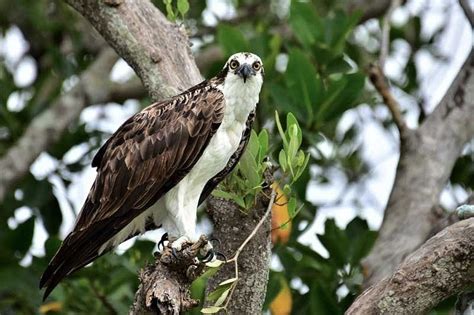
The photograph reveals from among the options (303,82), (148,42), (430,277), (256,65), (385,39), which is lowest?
(385,39)

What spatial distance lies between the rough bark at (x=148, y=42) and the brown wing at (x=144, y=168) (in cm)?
15

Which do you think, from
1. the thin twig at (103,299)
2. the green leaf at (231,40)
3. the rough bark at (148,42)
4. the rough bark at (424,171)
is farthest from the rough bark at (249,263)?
the green leaf at (231,40)

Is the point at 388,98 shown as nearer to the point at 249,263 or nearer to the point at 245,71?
the point at 245,71

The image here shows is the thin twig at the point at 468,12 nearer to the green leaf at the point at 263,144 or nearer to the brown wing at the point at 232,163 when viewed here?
the brown wing at the point at 232,163

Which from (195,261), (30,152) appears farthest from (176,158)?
(30,152)

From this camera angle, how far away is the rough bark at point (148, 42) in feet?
17.4

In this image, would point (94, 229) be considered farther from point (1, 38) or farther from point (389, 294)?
point (1, 38)

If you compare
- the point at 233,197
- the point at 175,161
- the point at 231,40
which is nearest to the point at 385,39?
the point at 231,40

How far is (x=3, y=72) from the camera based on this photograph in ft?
25.3

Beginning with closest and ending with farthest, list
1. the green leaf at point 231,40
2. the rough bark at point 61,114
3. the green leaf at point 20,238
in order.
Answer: the green leaf at point 231,40
the green leaf at point 20,238
the rough bark at point 61,114

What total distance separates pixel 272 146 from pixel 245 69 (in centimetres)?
89

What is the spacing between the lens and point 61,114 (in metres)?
7.36

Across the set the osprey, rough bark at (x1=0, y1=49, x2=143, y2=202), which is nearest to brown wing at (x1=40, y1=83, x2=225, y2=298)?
the osprey

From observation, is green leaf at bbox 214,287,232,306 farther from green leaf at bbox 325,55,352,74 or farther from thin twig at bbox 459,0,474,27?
thin twig at bbox 459,0,474,27
